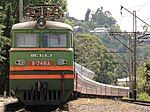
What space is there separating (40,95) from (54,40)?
2170 millimetres

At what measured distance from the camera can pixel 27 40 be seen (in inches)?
678

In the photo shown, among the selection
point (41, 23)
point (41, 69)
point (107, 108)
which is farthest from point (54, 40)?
point (107, 108)

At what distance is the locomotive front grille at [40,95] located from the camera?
1697cm

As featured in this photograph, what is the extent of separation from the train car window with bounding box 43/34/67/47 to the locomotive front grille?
5.90 feet

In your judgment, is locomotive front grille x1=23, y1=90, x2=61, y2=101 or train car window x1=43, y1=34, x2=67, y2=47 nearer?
locomotive front grille x1=23, y1=90, x2=61, y2=101

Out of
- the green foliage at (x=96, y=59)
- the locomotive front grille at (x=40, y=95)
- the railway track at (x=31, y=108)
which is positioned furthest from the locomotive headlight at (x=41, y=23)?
the green foliage at (x=96, y=59)

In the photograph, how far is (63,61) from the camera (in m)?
16.9

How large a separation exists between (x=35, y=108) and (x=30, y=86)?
5.74ft

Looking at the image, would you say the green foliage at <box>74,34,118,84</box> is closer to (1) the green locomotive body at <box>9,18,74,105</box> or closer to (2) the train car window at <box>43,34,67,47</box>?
(2) the train car window at <box>43,34,67,47</box>

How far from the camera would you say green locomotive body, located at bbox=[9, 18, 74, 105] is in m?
16.9

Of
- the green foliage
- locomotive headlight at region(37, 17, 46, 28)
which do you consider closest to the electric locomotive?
locomotive headlight at region(37, 17, 46, 28)

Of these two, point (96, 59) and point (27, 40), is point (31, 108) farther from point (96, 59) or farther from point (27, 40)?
point (96, 59)

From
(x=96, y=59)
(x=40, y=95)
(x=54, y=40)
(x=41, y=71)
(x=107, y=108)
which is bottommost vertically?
(x=96, y=59)

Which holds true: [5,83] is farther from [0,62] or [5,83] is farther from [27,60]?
[27,60]
